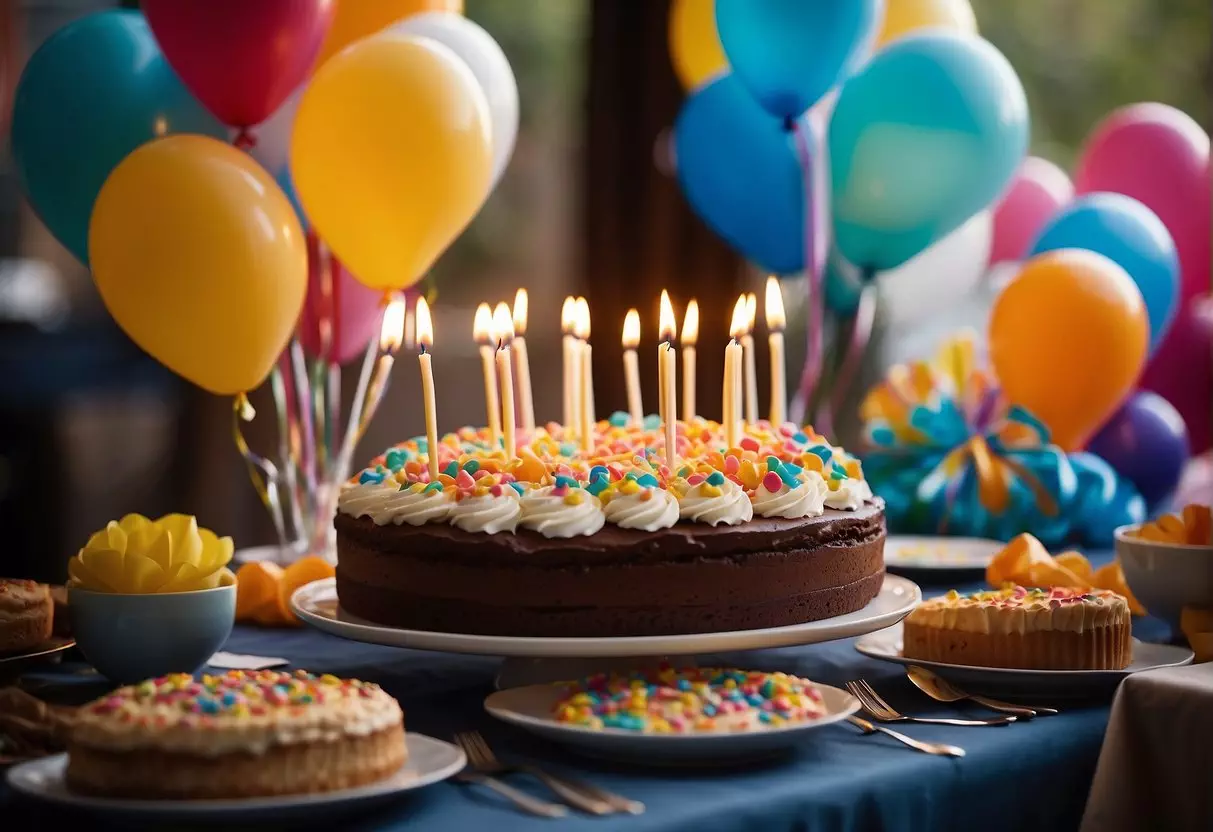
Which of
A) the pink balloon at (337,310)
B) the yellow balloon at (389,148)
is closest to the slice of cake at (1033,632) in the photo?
the yellow balloon at (389,148)

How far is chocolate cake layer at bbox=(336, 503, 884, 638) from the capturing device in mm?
1584

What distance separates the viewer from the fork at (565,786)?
1.22m

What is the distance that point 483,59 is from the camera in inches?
98.4

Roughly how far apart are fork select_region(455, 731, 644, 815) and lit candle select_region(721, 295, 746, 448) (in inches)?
24.0

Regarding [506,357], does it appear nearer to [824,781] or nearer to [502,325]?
[502,325]

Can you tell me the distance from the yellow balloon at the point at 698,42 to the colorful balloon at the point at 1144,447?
1203 millimetres

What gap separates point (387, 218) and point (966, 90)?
1170mm

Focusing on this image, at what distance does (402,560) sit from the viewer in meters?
1.66

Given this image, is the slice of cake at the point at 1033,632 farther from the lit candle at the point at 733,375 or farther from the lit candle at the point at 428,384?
the lit candle at the point at 428,384

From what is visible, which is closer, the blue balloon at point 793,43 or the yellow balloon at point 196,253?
the yellow balloon at point 196,253

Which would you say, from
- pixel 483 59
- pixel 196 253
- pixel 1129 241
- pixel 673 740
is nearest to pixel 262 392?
pixel 483 59

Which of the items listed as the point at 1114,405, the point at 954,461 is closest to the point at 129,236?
the point at 954,461

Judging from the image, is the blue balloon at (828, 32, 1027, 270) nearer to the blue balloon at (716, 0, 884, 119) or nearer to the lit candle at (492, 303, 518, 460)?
the blue balloon at (716, 0, 884, 119)

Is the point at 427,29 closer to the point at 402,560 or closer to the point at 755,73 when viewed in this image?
the point at 755,73
